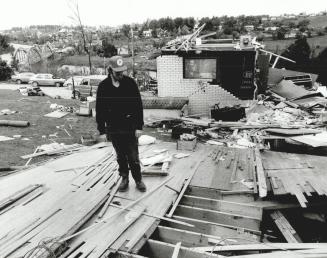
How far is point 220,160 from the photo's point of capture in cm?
729

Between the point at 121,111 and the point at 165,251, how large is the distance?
93.2 inches

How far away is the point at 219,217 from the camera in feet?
16.4

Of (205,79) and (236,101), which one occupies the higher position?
(205,79)

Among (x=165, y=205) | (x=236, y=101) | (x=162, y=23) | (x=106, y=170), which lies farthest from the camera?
(x=162, y=23)

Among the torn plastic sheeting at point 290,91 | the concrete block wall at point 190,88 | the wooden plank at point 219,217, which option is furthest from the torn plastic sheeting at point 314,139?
the torn plastic sheeting at point 290,91

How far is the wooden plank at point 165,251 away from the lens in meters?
3.94

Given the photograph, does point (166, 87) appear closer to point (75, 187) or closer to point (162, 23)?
point (75, 187)

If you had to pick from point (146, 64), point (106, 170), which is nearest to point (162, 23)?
point (146, 64)

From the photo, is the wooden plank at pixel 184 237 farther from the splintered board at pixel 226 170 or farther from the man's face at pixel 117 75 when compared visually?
the man's face at pixel 117 75

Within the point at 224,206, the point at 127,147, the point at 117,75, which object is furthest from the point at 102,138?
the point at 224,206

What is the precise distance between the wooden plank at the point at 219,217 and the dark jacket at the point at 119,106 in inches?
63.4

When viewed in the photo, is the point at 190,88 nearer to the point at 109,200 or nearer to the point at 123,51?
the point at 109,200

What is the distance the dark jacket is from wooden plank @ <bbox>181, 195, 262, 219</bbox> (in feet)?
5.19

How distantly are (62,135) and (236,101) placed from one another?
8.49 metres
